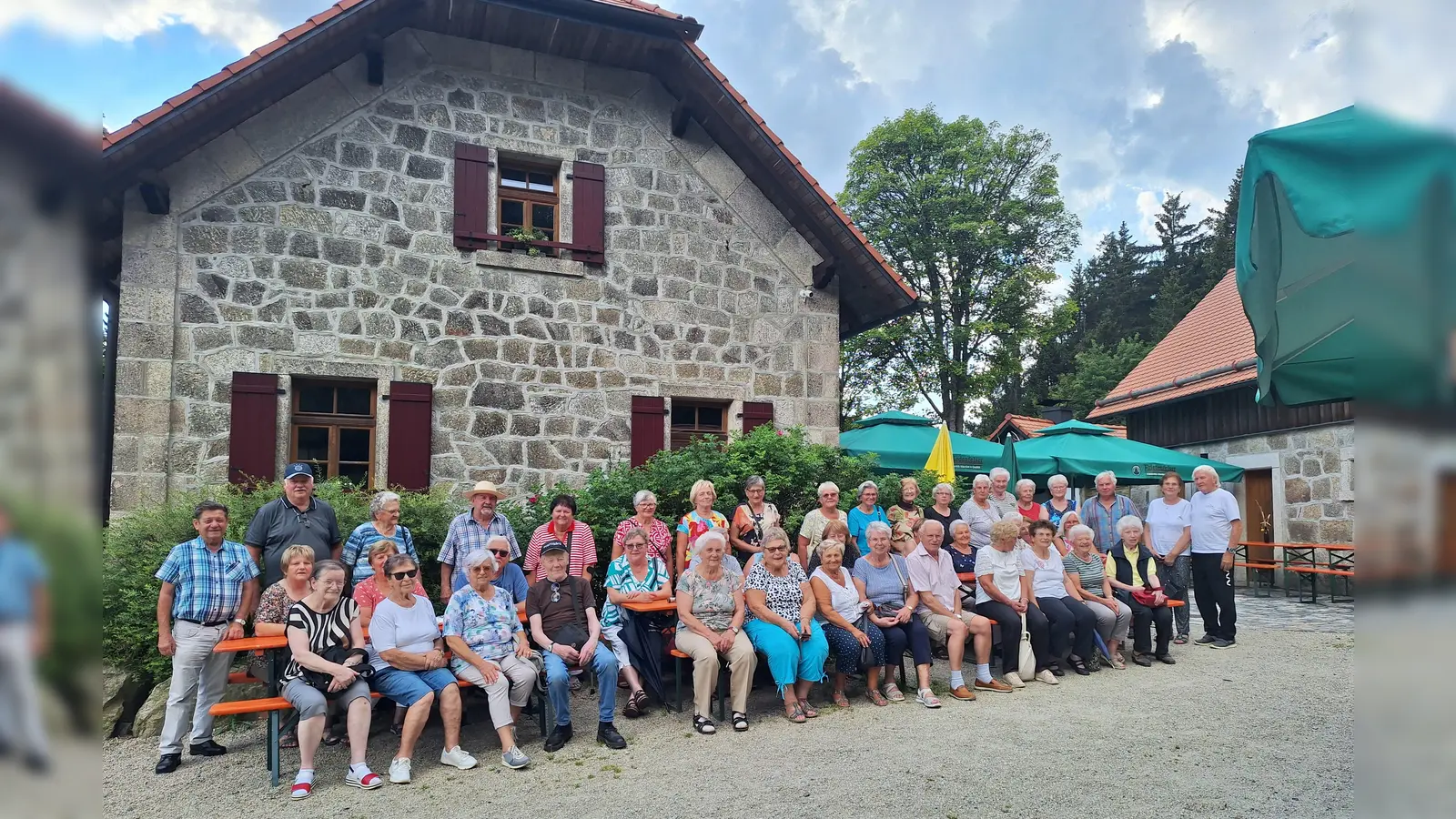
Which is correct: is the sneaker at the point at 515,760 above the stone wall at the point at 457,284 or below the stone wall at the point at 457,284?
below

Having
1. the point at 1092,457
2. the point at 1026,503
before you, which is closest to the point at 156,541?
the point at 1026,503

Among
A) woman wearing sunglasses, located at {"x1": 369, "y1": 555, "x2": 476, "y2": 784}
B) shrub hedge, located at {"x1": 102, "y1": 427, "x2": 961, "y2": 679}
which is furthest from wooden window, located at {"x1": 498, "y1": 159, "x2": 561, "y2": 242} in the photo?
woman wearing sunglasses, located at {"x1": 369, "y1": 555, "x2": 476, "y2": 784}

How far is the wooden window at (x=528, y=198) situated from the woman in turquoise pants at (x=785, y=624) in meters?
4.71

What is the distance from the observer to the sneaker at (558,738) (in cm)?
520

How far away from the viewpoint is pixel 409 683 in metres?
4.94

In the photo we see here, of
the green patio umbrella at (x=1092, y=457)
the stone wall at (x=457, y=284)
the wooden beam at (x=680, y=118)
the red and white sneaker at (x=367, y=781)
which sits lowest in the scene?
the red and white sneaker at (x=367, y=781)

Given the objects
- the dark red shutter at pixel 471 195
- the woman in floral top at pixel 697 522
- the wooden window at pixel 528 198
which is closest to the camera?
the woman in floral top at pixel 697 522

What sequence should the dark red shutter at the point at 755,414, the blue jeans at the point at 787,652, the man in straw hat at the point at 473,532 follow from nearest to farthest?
the blue jeans at the point at 787,652 → the man in straw hat at the point at 473,532 → the dark red shutter at the point at 755,414

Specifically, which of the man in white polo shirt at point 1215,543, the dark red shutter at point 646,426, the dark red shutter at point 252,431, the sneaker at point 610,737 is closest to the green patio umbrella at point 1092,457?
the man in white polo shirt at point 1215,543

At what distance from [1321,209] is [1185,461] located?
11.0m

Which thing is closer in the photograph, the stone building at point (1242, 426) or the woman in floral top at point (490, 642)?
the woman in floral top at point (490, 642)

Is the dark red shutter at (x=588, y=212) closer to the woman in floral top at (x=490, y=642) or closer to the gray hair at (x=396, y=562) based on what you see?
the woman in floral top at (x=490, y=642)

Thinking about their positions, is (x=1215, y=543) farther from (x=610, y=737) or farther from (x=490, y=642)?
(x=490, y=642)
